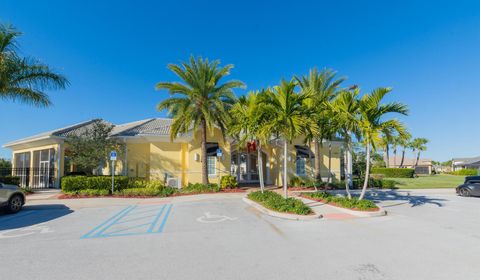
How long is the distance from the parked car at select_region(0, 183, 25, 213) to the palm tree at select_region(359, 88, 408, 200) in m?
15.0

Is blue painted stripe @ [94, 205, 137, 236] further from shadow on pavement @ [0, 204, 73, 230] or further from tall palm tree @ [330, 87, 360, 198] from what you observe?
tall palm tree @ [330, 87, 360, 198]

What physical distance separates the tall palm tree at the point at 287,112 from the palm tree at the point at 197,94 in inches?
232

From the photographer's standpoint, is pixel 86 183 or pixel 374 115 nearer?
pixel 374 115

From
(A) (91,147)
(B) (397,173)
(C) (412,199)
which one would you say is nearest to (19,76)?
(A) (91,147)

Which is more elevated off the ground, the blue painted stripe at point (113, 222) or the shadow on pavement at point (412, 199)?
the blue painted stripe at point (113, 222)

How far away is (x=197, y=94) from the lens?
16.8 m

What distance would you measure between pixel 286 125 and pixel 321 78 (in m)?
10.8

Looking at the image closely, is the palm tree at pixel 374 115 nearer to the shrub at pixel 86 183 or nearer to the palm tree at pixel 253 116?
the palm tree at pixel 253 116

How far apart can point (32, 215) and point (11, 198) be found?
4.37 ft

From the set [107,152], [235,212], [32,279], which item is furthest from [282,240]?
[107,152]

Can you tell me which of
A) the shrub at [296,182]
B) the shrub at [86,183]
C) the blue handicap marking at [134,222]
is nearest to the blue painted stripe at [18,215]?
the blue handicap marking at [134,222]

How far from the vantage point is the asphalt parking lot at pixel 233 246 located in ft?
15.5

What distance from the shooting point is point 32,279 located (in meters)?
4.48

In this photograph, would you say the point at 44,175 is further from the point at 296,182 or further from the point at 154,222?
the point at 296,182
